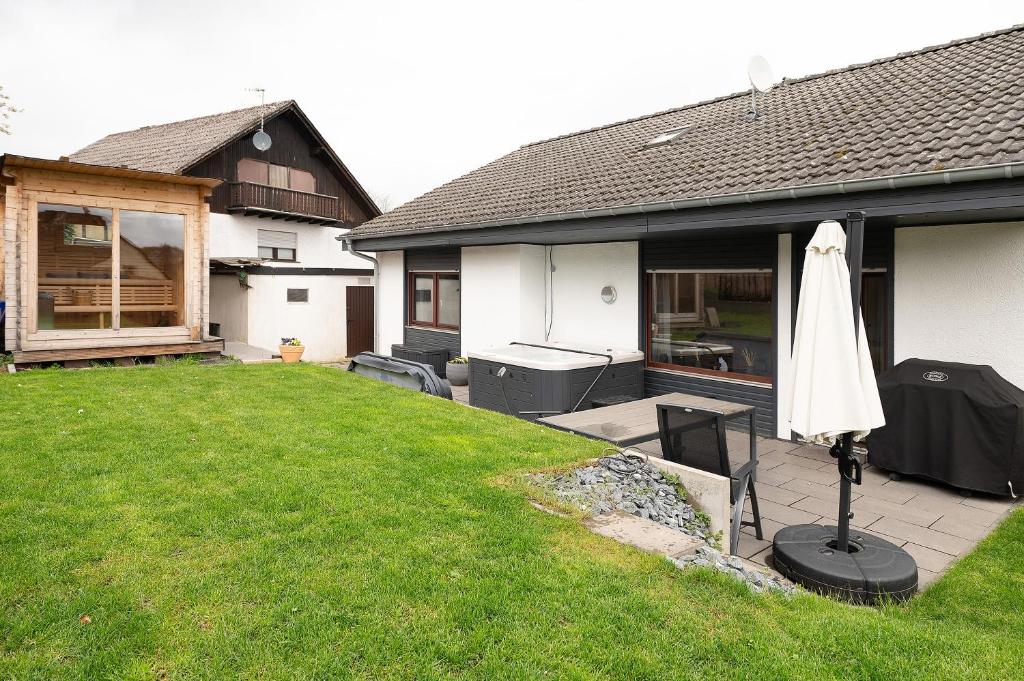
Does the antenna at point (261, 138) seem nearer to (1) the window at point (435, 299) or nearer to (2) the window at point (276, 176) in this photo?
(2) the window at point (276, 176)

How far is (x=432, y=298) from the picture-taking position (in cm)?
1266

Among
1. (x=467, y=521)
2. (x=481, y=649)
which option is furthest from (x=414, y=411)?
(x=481, y=649)

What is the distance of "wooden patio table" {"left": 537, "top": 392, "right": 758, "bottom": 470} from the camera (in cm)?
489

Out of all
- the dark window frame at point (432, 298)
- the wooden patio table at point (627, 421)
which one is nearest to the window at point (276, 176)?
the dark window frame at point (432, 298)

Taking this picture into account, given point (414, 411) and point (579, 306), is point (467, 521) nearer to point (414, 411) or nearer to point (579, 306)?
point (414, 411)

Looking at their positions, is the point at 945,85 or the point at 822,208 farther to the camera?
the point at 945,85

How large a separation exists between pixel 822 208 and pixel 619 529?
410cm

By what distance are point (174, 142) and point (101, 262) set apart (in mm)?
12466

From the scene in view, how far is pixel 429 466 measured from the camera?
15.8 feet

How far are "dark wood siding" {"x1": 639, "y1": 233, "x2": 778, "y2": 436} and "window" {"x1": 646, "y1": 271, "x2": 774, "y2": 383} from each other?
0.32 ft

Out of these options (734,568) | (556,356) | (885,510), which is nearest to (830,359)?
(734,568)

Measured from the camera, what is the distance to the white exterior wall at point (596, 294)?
909 centimetres

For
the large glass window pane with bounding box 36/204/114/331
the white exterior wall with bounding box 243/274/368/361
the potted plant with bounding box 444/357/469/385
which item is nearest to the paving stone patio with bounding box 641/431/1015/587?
the potted plant with bounding box 444/357/469/385

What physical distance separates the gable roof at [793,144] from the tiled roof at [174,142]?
879 centimetres
